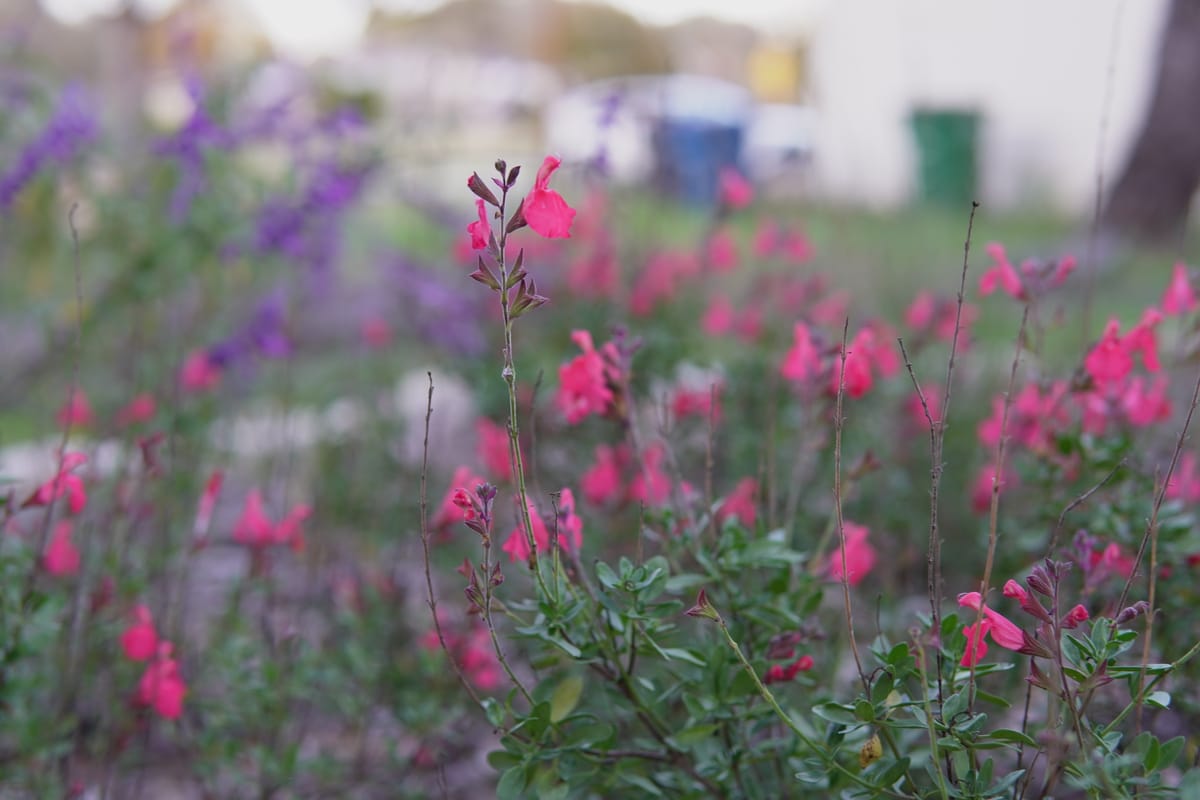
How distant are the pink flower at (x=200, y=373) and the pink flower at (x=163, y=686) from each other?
1.34 m

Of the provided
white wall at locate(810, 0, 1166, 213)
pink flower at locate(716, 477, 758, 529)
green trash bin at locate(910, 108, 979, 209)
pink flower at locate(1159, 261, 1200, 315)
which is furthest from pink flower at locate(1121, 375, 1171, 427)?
green trash bin at locate(910, 108, 979, 209)

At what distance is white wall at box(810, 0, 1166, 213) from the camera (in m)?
12.0

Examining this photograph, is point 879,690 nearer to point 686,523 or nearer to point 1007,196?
point 686,523

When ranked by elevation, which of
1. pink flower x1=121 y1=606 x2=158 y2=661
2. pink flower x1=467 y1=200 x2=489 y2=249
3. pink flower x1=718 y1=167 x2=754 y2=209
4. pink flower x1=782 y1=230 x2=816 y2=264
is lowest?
pink flower x1=121 y1=606 x2=158 y2=661

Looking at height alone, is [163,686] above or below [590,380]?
below

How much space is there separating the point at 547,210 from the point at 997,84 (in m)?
13.4

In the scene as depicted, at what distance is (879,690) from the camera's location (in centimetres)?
130

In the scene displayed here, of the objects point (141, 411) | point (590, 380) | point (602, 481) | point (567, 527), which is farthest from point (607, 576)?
point (141, 411)

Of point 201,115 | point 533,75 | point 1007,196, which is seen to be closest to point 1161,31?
point 1007,196

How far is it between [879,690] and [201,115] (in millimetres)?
2437

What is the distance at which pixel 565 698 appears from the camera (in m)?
1.44

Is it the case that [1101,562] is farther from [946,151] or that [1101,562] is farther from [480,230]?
[946,151]

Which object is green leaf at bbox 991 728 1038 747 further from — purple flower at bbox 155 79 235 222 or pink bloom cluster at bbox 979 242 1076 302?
purple flower at bbox 155 79 235 222

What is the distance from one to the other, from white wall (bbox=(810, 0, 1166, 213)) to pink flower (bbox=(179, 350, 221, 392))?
8.16 metres
